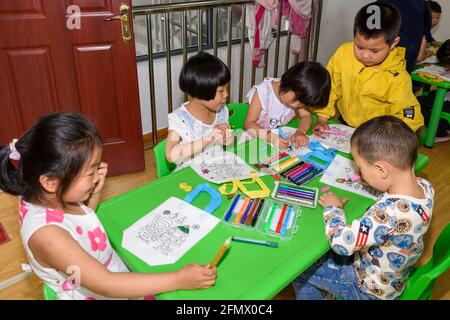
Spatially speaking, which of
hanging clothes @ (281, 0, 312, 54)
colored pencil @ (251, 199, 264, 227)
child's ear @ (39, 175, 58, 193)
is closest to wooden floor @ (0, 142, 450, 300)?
colored pencil @ (251, 199, 264, 227)

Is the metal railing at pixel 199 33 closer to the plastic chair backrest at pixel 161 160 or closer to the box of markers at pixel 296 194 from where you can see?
the plastic chair backrest at pixel 161 160

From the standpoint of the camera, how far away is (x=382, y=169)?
122 centimetres

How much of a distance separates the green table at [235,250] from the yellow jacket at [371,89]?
0.79m

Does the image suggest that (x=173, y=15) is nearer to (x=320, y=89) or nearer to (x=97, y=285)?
(x=320, y=89)

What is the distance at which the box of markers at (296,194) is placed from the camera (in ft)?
4.48

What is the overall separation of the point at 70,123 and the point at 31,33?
1.42 meters

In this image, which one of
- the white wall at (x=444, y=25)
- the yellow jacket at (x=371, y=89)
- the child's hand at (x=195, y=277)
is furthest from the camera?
the white wall at (x=444, y=25)

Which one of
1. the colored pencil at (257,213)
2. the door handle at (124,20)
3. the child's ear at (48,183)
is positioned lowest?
the colored pencil at (257,213)

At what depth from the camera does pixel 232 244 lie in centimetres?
118

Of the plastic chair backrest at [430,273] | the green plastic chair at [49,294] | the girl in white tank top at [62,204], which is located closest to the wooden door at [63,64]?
the girl in white tank top at [62,204]

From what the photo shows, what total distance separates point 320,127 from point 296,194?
0.63 m

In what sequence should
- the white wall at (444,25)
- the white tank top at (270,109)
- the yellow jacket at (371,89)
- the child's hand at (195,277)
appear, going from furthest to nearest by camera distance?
the white wall at (444,25), the white tank top at (270,109), the yellow jacket at (371,89), the child's hand at (195,277)

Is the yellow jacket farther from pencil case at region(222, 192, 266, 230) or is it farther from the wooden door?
the wooden door

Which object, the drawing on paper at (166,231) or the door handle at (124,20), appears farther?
the door handle at (124,20)
